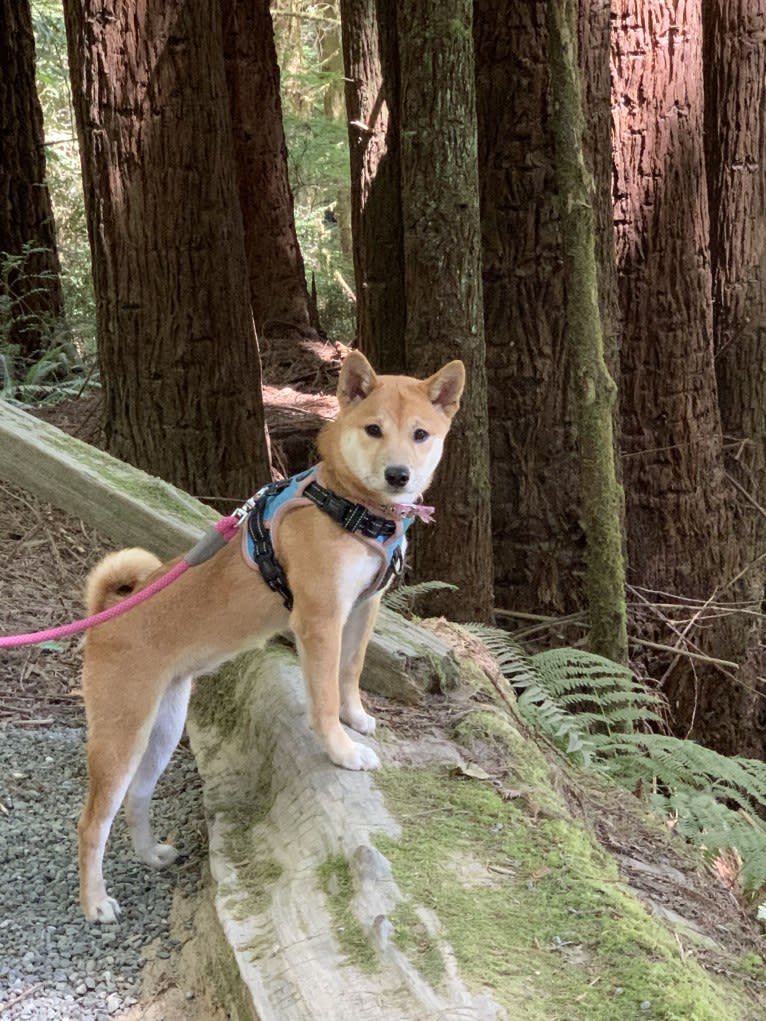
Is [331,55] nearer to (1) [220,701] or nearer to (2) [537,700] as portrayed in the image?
(2) [537,700]

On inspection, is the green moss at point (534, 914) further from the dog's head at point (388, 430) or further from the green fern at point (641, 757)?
the green fern at point (641, 757)

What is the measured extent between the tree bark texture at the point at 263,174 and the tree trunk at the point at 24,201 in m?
2.00

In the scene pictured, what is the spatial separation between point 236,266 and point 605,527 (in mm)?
2816

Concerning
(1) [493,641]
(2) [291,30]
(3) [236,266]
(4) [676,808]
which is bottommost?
(4) [676,808]

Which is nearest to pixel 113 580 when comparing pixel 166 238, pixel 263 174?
pixel 166 238

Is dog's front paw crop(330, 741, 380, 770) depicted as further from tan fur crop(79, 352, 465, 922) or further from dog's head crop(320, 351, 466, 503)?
dog's head crop(320, 351, 466, 503)

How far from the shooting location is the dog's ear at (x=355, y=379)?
139 inches

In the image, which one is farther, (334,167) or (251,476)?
(334,167)

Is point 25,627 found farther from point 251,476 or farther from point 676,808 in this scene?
point 676,808

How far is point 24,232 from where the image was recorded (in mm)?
10836

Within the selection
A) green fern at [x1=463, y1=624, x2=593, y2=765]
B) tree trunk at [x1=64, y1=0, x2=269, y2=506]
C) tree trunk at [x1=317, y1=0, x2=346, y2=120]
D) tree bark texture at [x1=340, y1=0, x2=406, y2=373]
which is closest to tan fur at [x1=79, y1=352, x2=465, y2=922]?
green fern at [x1=463, y1=624, x2=593, y2=765]

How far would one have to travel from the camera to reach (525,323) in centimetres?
670

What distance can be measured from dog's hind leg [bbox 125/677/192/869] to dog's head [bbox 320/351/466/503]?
37.3 inches

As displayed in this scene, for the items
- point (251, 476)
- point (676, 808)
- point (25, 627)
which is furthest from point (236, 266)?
point (676, 808)
